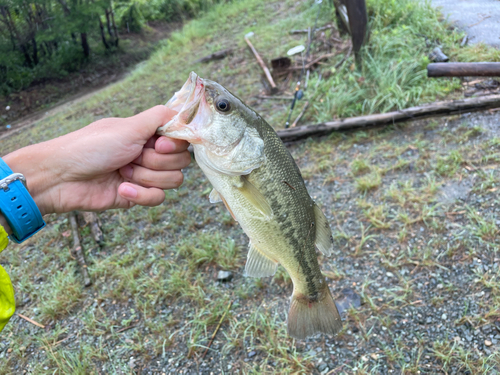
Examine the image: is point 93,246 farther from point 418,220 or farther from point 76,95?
point 76,95

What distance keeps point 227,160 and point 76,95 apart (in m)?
10.1

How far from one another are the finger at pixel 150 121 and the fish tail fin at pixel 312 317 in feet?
4.09

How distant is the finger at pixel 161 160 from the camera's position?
2.00 meters

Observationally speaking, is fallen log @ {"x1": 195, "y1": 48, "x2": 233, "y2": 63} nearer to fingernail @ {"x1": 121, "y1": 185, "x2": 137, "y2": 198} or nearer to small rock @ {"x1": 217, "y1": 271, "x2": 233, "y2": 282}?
small rock @ {"x1": 217, "y1": 271, "x2": 233, "y2": 282}

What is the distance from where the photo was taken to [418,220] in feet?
10.7

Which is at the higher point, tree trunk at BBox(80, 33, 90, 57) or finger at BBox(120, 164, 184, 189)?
finger at BBox(120, 164, 184, 189)

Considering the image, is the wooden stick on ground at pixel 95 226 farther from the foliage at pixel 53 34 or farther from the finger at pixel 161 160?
the foliage at pixel 53 34

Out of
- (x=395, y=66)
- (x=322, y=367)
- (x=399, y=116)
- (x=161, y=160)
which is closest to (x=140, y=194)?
(x=161, y=160)

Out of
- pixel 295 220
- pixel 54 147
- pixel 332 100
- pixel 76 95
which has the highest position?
pixel 54 147

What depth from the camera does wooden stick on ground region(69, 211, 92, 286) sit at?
11.1 feet

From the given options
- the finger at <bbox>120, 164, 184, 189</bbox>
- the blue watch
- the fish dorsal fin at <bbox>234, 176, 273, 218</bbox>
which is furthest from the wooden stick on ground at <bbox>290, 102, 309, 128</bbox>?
the blue watch

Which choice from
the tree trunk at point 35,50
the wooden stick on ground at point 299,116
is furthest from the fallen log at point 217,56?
the wooden stick on ground at point 299,116

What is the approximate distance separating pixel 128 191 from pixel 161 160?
0.27 meters

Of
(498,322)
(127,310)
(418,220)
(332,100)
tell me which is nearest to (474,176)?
(418,220)
